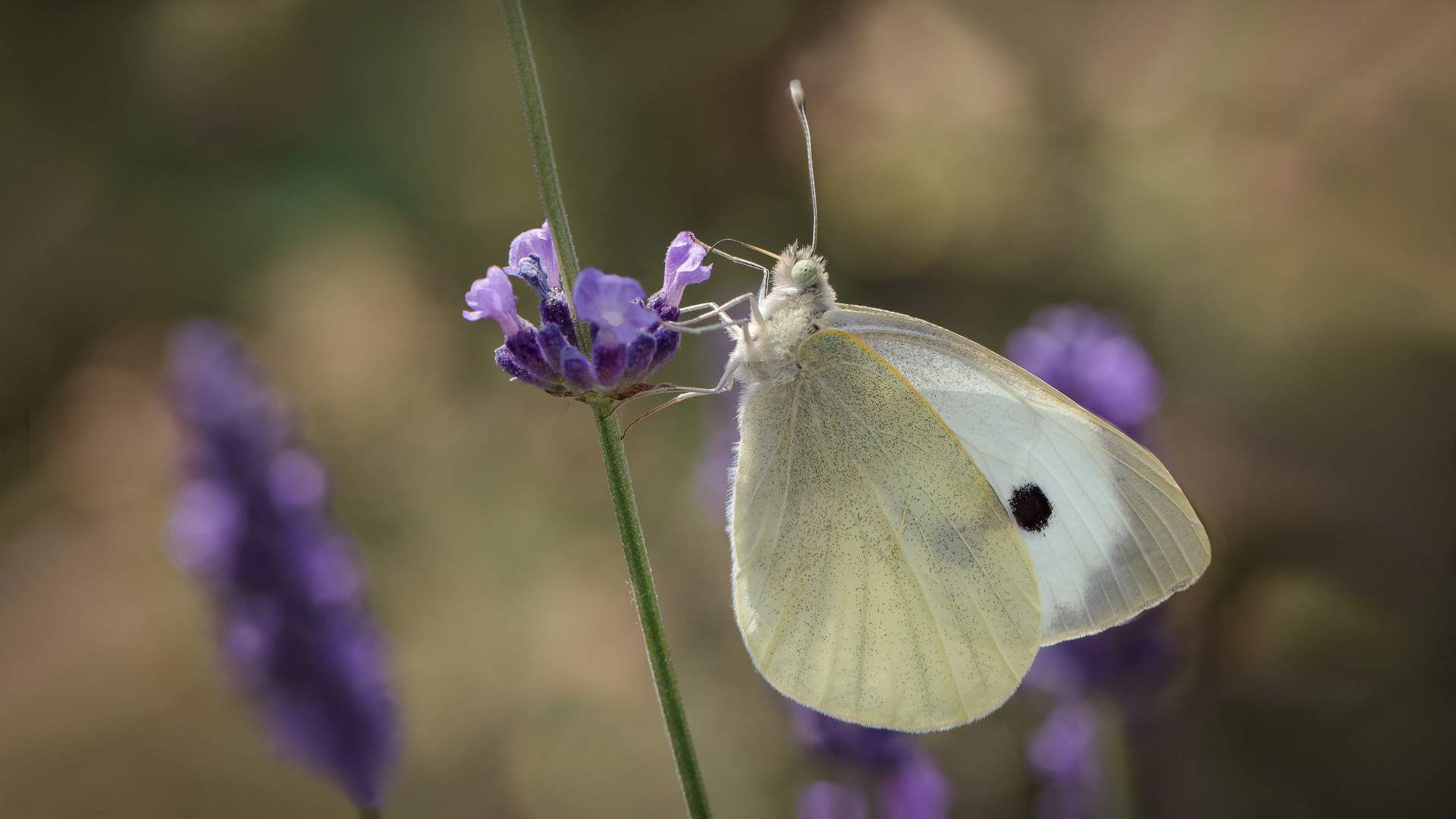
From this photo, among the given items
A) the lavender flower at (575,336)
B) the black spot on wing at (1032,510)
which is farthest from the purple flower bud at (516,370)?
the black spot on wing at (1032,510)

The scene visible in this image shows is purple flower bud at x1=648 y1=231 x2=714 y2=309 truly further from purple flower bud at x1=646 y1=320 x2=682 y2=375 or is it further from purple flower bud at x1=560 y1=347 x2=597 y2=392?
purple flower bud at x1=560 y1=347 x2=597 y2=392

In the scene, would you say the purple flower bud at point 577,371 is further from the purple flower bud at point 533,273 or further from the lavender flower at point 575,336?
the purple flower bud at point 533,273

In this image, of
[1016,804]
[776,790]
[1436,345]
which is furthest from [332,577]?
[1436,345]

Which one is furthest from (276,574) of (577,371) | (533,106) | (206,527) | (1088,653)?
(1088,653)

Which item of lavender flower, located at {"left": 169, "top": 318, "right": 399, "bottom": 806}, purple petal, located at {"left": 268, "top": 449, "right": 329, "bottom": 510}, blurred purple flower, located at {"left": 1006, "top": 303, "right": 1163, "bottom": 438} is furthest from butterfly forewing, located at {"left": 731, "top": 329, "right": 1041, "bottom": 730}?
purple petal, located at {"left": 268, "top": 449, "right": 329, "bottom": 510}

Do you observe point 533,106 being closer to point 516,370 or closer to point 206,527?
point 516,370

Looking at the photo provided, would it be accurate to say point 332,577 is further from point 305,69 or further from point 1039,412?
point 305,69
